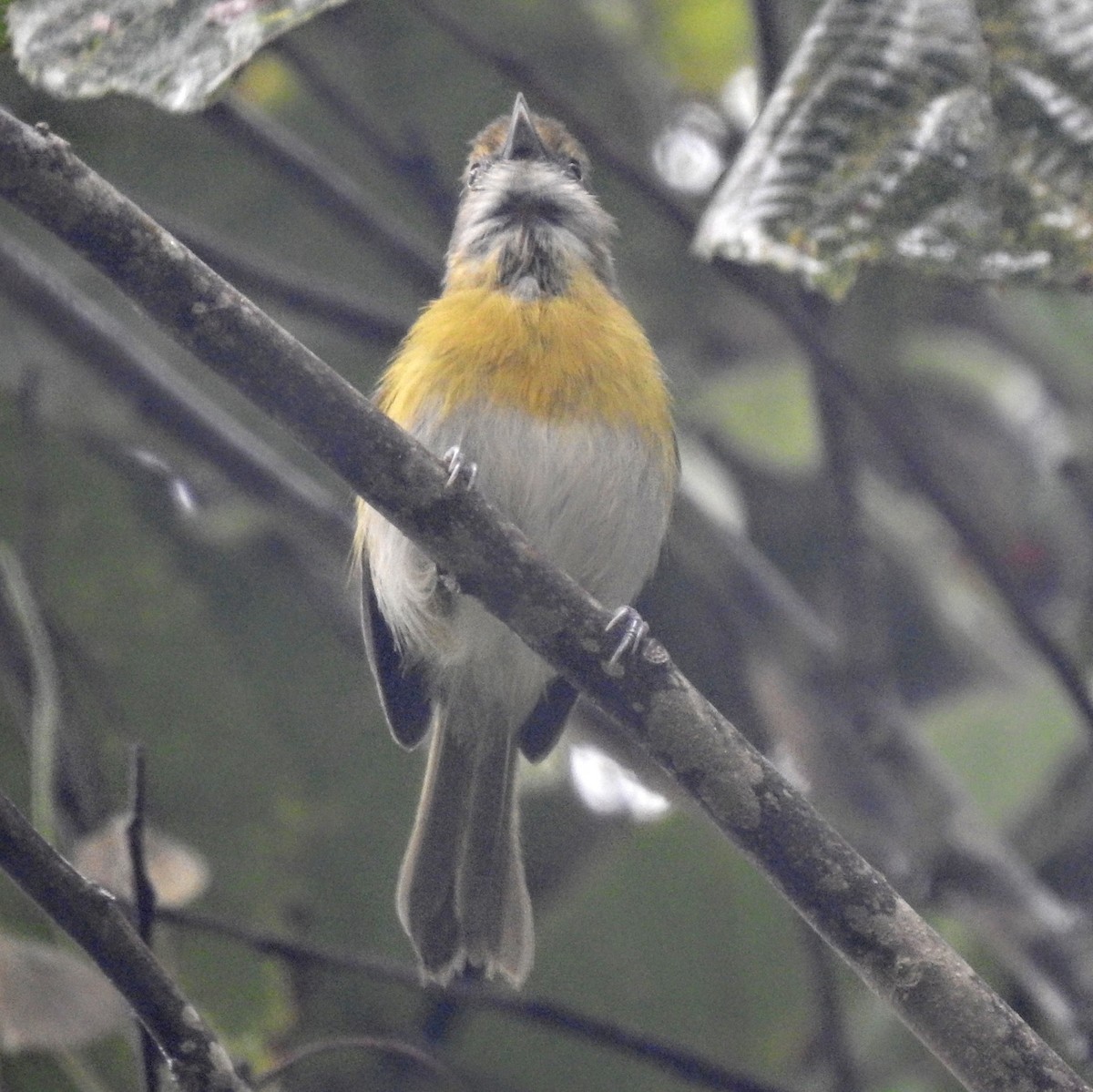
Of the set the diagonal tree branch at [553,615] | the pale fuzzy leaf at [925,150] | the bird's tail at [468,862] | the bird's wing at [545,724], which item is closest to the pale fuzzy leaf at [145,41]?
the diagonal tree branch at [553,615]

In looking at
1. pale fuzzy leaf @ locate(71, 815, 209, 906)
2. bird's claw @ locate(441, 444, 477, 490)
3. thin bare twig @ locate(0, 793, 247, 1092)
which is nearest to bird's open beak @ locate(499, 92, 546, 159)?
bird's claw @ locate(441, 444, 477, 490)

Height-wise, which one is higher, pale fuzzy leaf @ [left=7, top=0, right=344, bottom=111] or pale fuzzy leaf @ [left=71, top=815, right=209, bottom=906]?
pale fuzzy leaf @ [left=7, top=0, right=344, bottom=111]

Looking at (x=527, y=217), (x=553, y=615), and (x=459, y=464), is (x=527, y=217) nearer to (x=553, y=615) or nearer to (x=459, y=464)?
(x=459, y=464)

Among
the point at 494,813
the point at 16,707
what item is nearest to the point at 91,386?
the point at 16,707

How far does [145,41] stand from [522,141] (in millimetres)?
1658

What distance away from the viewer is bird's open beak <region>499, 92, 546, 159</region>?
12.3 feet

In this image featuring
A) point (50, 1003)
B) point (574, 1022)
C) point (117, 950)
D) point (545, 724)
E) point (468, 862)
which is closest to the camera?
point (117, 950)

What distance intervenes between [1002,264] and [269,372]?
939mm

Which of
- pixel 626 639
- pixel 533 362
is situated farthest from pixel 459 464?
pixel 626 639

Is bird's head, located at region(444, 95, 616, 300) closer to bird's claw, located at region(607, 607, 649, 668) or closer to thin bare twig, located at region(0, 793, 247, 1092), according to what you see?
bird's claw, located at region(607, 607, 649, 668)

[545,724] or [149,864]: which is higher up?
[149,864]

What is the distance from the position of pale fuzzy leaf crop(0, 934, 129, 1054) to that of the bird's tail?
59 centimetres

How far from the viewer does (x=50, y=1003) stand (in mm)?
2529

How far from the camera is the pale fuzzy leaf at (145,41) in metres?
2.11
